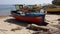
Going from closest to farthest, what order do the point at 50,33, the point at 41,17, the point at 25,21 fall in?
the point at 50,33
the point at 41,17
the point at 25,21

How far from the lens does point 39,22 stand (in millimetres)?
16203

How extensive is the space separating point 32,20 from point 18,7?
4.92m

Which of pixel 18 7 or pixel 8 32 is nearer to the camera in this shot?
pixel 8 32

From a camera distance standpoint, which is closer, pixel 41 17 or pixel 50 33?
pixel 50 33

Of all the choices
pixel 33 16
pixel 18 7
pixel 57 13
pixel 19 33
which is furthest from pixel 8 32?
pixel 57 13

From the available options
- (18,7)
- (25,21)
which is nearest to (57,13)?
(18,7)

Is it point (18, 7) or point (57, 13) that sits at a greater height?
point (18, 7)

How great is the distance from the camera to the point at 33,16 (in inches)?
636

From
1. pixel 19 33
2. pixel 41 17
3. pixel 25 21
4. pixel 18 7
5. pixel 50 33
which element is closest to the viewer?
pixel 50 33

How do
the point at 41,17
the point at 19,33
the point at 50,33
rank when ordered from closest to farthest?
the point at 50,33
the point at 19,33
the point at 41,17

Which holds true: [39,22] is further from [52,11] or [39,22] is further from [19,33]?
[52,11]

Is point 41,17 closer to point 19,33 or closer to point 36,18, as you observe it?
point 36,18

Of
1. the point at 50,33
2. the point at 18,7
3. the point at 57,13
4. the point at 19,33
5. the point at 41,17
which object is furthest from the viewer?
the point at 57,13

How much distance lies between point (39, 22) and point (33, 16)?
0.88 metres
